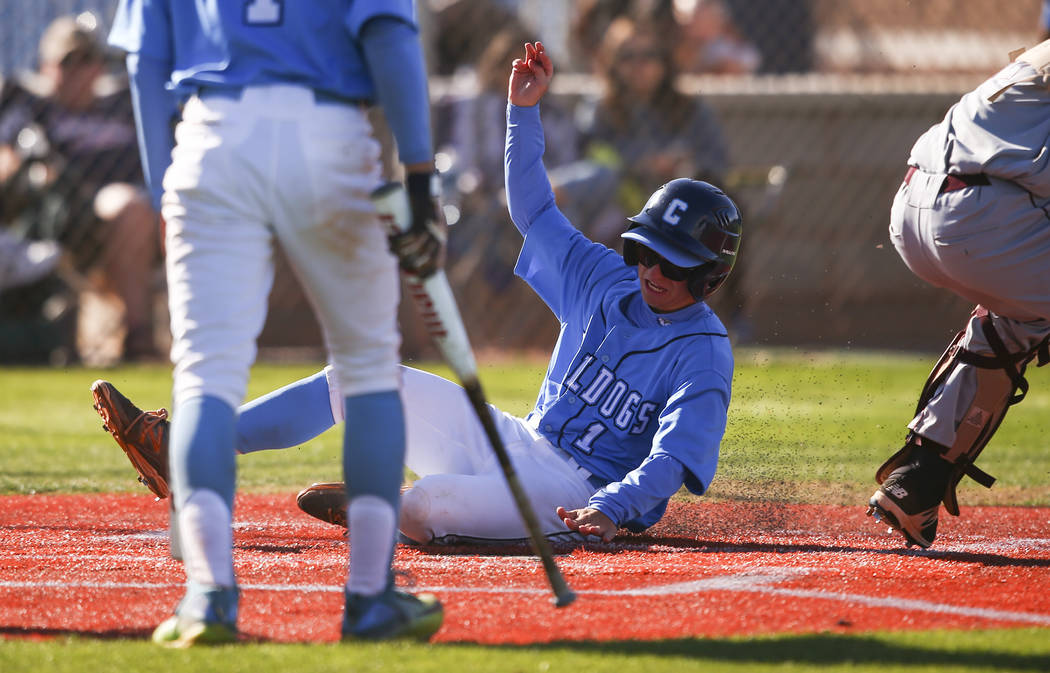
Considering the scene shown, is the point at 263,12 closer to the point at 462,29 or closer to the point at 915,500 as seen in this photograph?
the point at 915,500

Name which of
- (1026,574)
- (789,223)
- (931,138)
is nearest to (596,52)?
(789,223)

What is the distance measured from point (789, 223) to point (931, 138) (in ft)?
23.4

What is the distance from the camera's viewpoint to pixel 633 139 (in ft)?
34.1

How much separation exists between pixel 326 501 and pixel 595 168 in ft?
20.6

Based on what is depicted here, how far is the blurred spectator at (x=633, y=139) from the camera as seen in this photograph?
1008 cm

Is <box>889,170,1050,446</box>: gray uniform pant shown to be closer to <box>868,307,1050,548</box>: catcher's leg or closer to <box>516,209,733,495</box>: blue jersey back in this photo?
<box>868,307,1050,548</box>: catcher's leg

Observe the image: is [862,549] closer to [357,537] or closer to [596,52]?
[357,537]

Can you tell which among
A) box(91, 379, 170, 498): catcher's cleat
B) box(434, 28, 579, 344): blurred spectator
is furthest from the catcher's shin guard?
box(434, 28, 579, 344): blurred spectator

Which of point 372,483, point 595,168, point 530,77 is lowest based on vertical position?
point 595,168

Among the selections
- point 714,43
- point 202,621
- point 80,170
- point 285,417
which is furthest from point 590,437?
point 714,43

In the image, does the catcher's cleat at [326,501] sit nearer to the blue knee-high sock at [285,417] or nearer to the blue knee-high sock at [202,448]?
the blue knee-high sock at [285,417]

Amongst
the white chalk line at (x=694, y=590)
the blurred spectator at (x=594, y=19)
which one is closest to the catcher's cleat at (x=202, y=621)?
the white chalk line at (x=694, y=590)

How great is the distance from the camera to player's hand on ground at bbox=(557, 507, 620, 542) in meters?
4.02

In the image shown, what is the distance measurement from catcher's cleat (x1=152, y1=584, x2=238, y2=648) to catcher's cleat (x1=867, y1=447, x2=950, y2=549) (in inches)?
90.9
